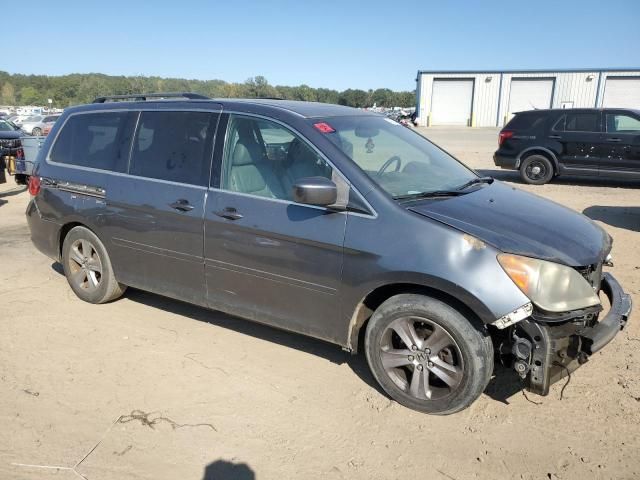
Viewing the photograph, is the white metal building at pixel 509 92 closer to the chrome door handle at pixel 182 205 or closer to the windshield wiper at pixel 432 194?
the windshield wiper at pixel 432 194

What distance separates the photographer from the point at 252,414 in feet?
10.6

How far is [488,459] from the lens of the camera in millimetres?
2826

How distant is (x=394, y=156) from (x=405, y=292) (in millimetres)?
1204

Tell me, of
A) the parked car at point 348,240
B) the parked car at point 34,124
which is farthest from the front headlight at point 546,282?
the parked car at point 34,124

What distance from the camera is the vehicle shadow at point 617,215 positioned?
7774mm

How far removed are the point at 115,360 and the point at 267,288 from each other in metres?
1.33

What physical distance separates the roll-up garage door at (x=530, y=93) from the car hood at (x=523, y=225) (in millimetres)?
47692

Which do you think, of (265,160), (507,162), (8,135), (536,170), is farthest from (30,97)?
(265,160)

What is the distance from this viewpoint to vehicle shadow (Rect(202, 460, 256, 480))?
268cm

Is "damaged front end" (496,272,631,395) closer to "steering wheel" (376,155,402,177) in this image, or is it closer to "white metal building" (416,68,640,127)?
"steering wheel" (376,155,402,177)

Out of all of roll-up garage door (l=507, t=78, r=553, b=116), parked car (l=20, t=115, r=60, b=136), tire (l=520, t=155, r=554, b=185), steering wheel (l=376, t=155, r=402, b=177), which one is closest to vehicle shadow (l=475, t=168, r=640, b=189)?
tire (l=520, t=155, r=554, b=185)

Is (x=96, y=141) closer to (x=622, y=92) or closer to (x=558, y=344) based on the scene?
(x=558, y=344)

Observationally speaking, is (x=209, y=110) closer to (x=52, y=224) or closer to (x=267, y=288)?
(x=267, y=288)

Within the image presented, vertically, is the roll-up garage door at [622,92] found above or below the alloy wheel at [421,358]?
above
